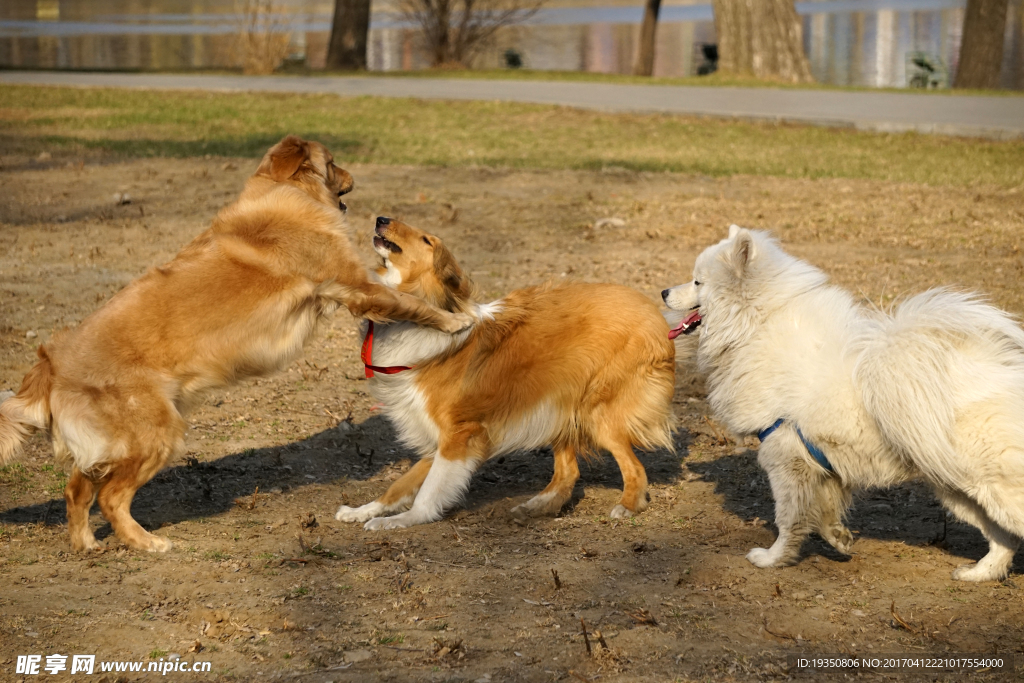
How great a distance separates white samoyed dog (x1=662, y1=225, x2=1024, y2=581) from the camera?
423cm

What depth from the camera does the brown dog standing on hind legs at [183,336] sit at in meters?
4.74

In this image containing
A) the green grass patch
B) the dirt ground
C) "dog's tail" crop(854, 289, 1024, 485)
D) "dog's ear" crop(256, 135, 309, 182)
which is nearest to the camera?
the dirt ground

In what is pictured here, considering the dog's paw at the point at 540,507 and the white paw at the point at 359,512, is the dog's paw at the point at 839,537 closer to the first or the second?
the dog's paw at the point at 540,507

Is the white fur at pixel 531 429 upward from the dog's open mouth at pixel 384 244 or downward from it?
downward

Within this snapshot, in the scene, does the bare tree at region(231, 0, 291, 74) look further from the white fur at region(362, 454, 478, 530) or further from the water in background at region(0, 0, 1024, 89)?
the white fur at region(362, 454, 478, 530)

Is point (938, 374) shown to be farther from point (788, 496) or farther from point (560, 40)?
point (560, 40)

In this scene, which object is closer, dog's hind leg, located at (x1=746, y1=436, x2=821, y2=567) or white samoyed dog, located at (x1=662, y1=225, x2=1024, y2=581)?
white samoyed dog, located at (x1=662, y1=225, x2=1024, y2=581)

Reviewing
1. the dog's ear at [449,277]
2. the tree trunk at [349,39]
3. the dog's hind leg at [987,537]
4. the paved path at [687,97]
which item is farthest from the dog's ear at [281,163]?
the tree trunk at [349,39]

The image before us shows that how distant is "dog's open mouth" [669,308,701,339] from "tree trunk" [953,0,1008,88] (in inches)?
859

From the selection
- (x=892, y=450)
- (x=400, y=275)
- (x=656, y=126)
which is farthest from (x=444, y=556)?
(x=656, y=126)

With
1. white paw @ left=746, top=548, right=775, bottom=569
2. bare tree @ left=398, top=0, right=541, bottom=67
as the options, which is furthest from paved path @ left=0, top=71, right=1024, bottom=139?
white paw @ left=746, top=548, right=775, bottom=569

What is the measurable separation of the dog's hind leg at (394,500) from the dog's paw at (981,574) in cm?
271

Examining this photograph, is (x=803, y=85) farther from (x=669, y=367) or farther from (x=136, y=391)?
(x=136, y=391)

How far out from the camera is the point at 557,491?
558cm
